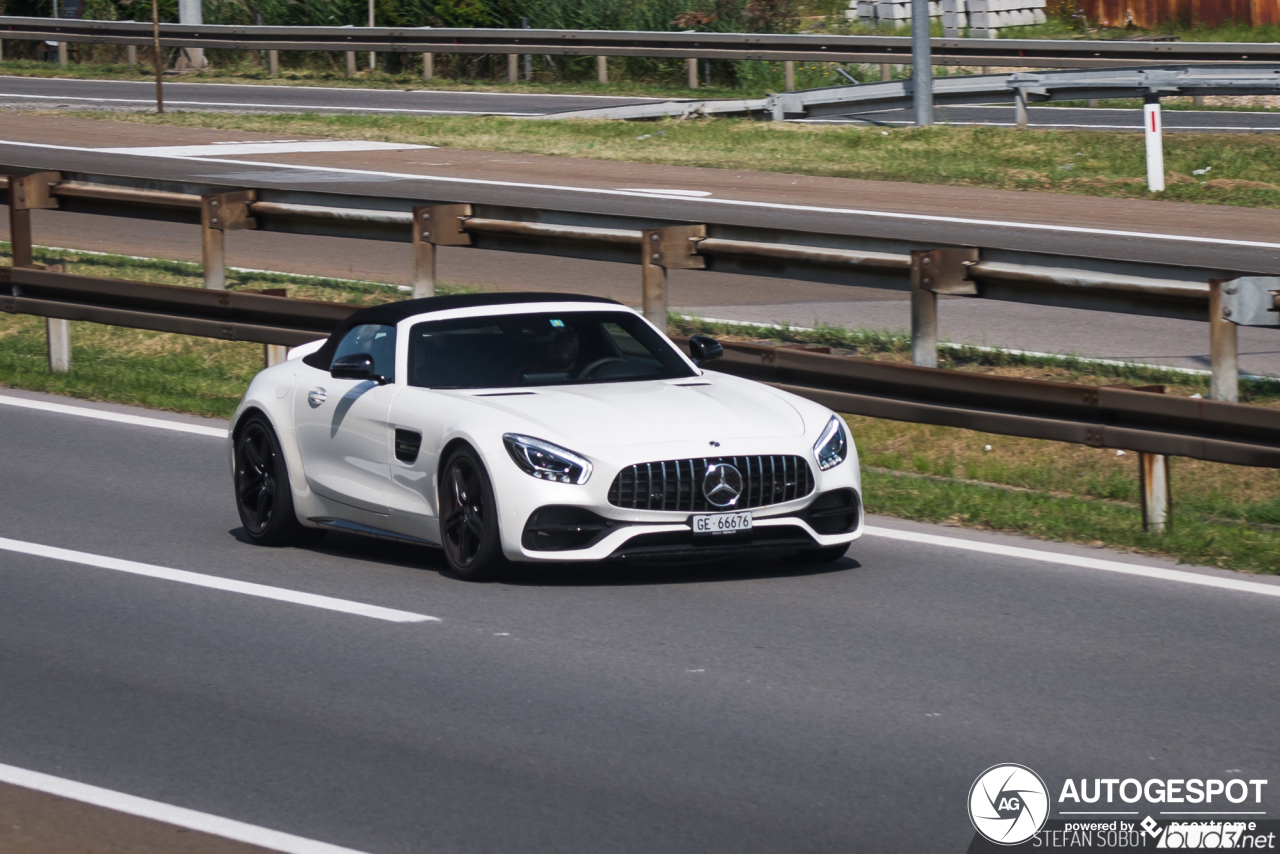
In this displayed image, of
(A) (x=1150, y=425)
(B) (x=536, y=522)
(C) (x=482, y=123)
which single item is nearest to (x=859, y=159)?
(C) (x=482, y=123)

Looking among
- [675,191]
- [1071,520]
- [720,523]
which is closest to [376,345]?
[720,523]

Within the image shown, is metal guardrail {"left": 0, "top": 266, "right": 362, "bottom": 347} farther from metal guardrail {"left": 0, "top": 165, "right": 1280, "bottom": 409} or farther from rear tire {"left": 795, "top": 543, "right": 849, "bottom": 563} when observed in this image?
rear tire {"left": 795, "top": 543, "right": 849, "bottom": 563}

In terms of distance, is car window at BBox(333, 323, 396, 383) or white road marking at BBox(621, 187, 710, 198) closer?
car window at BBox(333, 323, 396, 383)

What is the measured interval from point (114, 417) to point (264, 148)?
1428 centimetres

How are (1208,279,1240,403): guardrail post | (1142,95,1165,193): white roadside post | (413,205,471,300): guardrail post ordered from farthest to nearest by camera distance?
(1142,95,1165,193): white roadside post
(413,205,471,300): guardrail post
(1208,279,1240,403): guardrail post

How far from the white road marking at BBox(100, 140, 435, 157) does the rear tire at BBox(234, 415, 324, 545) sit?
1683 cm

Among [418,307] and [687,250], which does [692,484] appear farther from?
[687,250]

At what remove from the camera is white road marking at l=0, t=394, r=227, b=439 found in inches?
519

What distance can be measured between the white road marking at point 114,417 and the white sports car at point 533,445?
2923mm

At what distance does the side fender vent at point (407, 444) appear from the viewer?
9023 millimetres

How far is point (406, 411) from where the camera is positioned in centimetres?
915

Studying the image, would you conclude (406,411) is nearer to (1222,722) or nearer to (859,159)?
(1222,722)

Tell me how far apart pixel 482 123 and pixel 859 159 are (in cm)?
663

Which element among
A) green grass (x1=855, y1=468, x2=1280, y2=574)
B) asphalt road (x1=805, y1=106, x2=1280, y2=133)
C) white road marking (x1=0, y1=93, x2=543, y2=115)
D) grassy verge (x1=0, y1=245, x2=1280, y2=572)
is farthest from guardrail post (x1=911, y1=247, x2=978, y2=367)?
white road marking (x1=0, y1=93, x2=543, y2=115)
